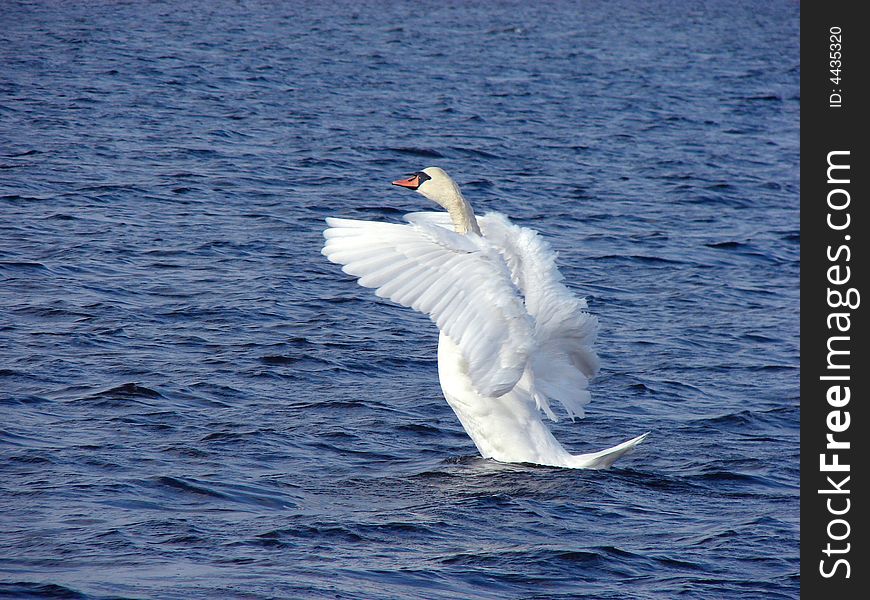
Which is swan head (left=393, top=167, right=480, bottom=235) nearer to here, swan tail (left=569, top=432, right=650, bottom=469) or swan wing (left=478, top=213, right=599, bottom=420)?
swan wing (left=478, top=213, right=599, bottom=420)

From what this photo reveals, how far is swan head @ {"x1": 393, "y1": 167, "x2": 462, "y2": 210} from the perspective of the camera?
9.63 m

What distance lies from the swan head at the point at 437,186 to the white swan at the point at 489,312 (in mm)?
10

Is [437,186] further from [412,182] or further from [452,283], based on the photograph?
[452,283]

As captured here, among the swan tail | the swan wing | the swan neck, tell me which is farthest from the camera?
the swan neck

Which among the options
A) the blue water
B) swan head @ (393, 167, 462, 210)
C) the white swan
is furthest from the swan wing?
the blue water

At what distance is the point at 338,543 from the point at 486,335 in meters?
1.73

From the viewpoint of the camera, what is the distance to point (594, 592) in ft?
23.0

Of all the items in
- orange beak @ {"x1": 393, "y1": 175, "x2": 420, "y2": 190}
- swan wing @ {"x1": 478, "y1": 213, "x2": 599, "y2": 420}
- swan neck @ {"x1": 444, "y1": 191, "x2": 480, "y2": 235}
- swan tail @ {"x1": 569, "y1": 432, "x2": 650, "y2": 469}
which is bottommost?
swan tail @ {"x1": 569, "y1": 432, "x2": 650, "y2": 469}

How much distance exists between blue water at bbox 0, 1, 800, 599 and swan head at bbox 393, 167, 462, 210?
66.8 inches

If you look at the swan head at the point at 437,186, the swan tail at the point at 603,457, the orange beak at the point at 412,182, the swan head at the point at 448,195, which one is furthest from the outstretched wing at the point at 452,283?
the orange beak at the point at 412,182

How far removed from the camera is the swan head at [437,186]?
963 cm

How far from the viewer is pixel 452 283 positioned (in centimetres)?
829

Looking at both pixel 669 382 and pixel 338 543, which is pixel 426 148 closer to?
pixel 669 382

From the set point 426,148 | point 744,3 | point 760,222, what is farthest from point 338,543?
point 744,3
